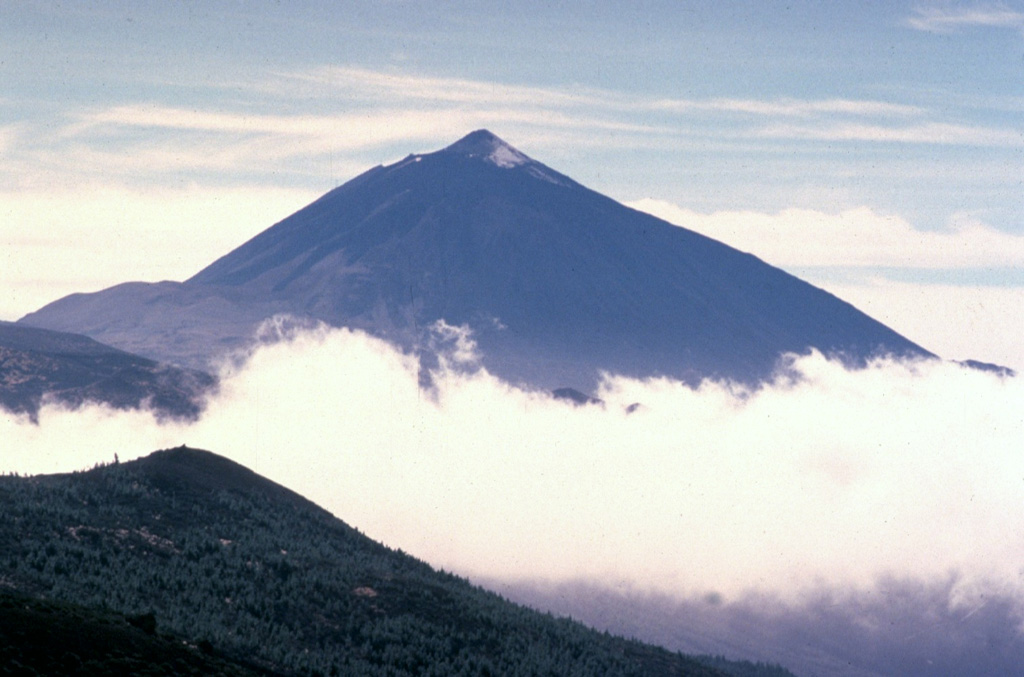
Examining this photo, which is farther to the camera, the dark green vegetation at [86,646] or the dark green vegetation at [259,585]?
the dark green vegetation at [259,585]

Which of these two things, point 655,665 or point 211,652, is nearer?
point 211,652

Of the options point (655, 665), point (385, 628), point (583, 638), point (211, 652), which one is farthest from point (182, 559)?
point (655, 665)

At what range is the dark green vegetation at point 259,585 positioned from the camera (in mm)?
78312

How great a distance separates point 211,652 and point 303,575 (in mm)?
32135

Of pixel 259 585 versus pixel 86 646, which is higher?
pixel 86 646

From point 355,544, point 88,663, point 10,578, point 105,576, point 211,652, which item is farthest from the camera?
point 355,544

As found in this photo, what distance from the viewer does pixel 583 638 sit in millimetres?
109062

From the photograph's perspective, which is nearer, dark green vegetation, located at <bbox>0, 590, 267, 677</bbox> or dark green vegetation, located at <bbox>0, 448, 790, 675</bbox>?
dark green vegetation, located at <bbox>0, 590, 267, 677</bbox>

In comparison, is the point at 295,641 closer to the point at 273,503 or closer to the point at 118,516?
the point at 118,516

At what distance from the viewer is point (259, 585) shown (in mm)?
93438

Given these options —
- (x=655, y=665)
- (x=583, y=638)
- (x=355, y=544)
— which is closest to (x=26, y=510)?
(x=355, y=544)

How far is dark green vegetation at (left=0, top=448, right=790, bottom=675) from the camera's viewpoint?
7831 centimetres

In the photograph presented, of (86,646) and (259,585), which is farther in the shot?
(259,585)

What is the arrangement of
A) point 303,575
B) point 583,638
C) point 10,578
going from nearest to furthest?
point 10,578 → point 303,575 → point 583,638
